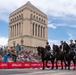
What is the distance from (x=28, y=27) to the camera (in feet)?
304

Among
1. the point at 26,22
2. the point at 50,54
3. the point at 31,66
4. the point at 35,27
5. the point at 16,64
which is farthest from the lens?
the point at 35,27

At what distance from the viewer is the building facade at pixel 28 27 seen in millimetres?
92500

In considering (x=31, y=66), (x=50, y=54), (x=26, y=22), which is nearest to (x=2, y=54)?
(x=31, y=66)

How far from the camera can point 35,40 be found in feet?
317

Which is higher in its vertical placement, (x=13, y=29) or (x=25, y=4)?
(x=25, y=4)

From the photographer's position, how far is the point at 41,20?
103 meters

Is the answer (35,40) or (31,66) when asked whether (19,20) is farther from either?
(31,66)

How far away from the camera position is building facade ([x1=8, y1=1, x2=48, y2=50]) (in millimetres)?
92500

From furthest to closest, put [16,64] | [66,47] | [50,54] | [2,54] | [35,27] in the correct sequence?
[35,27] → [2,54] → [16,64] → [50,54] → [66,47]

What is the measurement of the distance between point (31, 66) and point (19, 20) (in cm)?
6825

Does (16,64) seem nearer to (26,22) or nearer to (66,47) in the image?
(66,47)

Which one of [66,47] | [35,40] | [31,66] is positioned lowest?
[31,66]

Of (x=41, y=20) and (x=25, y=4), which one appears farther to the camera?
(x=41, y=20)

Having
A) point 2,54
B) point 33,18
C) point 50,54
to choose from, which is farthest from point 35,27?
point 50,54
